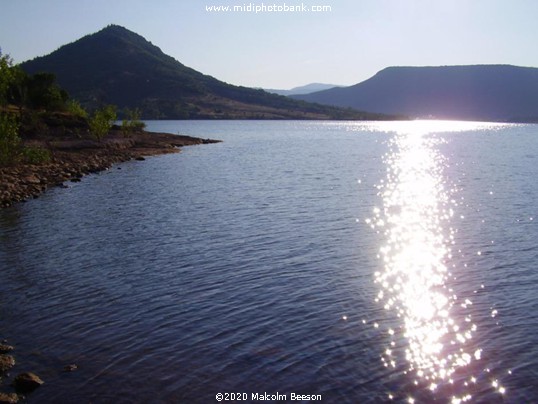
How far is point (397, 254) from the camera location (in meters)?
33.1

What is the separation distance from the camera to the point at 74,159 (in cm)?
8606

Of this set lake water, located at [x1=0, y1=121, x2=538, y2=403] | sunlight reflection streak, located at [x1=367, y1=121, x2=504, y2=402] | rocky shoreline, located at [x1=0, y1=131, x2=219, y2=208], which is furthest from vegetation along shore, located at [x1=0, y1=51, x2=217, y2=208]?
sunlight reflection streak, located at [x1=367, y1=121, x2=504, y2=402]

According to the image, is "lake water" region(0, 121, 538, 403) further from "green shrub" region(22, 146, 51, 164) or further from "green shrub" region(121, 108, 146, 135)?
"green shrub" region(121, 108, 146, 135)

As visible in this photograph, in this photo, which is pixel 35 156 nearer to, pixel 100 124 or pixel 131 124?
pixel 100 124

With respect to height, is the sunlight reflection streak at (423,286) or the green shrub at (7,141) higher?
the green shrub at (7,141)

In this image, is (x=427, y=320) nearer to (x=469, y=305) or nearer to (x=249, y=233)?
(x=469, y=305)

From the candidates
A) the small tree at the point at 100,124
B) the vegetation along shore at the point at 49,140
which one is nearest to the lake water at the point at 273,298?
the vegetation along shore at the point at 49,140

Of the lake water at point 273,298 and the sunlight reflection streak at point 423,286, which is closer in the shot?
the lake water at point 273,298

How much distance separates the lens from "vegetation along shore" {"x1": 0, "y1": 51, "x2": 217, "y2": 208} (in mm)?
63406

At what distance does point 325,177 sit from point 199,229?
36529mm

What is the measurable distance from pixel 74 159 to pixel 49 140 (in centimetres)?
1620

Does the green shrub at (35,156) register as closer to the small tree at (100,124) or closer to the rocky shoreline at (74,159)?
the rocky shoreline at (74,159)

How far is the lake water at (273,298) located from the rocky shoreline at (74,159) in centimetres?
606

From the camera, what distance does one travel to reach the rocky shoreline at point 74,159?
5753cm
